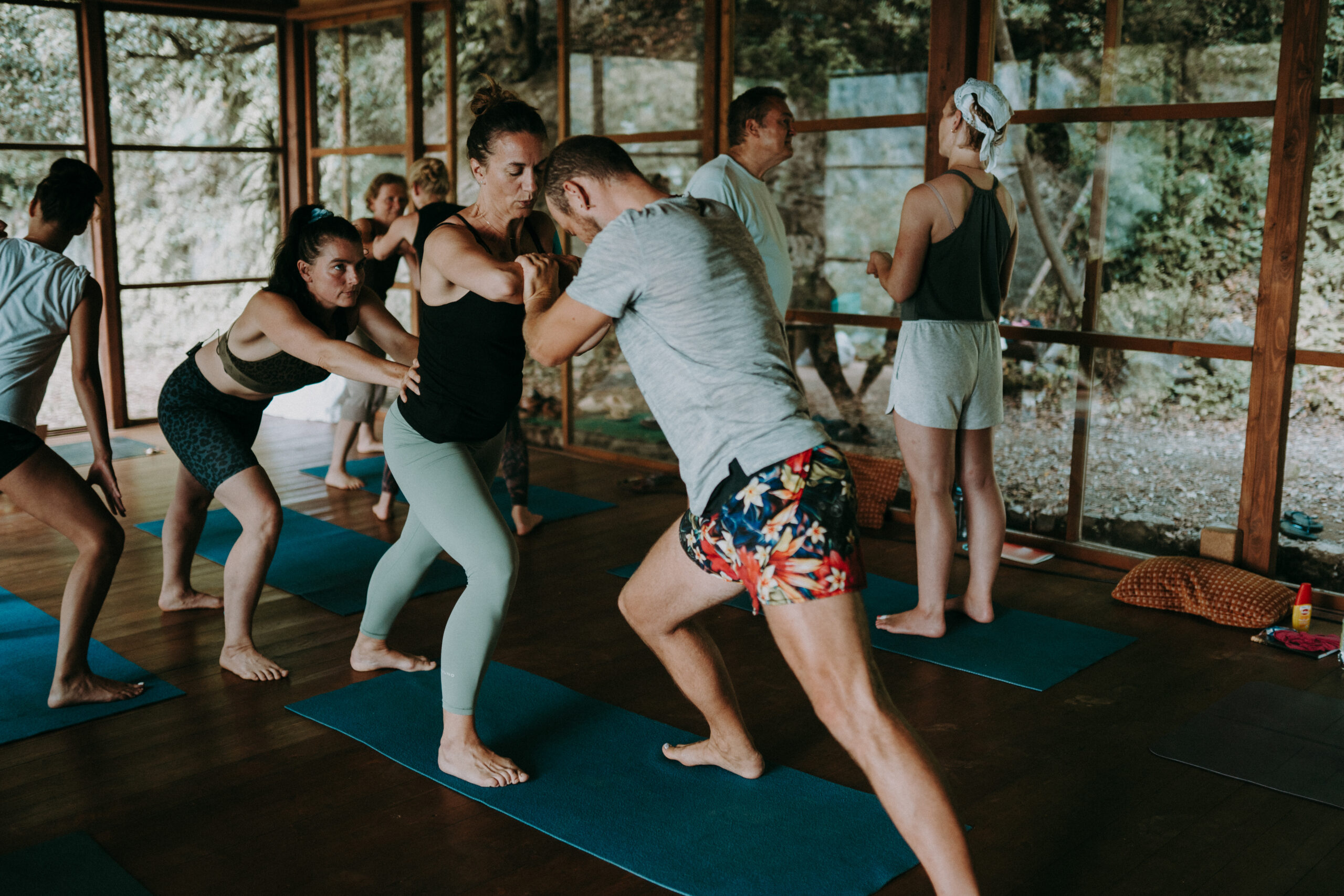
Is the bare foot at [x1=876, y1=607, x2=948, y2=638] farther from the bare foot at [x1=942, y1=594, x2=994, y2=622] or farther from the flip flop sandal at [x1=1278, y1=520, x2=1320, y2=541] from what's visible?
the flip flop sandal at [x1=1278, y1=520, x2=1320, y2=541]

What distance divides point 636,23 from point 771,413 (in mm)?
4173

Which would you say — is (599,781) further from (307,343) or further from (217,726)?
(307,343)

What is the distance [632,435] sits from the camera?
575 centimetres

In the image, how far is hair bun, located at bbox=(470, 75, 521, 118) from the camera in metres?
2.43

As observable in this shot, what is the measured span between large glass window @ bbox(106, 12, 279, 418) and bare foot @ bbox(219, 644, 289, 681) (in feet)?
14.0

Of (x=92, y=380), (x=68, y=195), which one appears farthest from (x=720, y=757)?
(x=68, y=195)

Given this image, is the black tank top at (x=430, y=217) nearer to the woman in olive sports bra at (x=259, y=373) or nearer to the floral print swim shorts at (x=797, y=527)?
the woman in olive sports bra at (x=259, y=373)

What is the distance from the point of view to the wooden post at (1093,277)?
13.0 ft

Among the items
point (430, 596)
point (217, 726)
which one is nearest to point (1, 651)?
point (217, 726)

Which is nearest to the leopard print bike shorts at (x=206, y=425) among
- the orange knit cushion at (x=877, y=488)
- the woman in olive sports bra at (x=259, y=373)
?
the woman in olive sports bra at (x=259, y=373)

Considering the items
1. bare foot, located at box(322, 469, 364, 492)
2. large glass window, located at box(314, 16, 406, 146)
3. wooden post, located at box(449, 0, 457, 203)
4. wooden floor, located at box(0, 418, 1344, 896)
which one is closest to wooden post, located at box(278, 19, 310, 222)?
large glass window, located at box(314, 16, 406, 146)

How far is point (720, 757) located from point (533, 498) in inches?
104

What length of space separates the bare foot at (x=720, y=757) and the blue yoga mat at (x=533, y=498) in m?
2.06

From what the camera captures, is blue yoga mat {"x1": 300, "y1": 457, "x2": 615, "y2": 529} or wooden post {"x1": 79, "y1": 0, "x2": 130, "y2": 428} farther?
wooden post {"x1": 79, "y1": 0, "x2": 130, "y2": 428}
